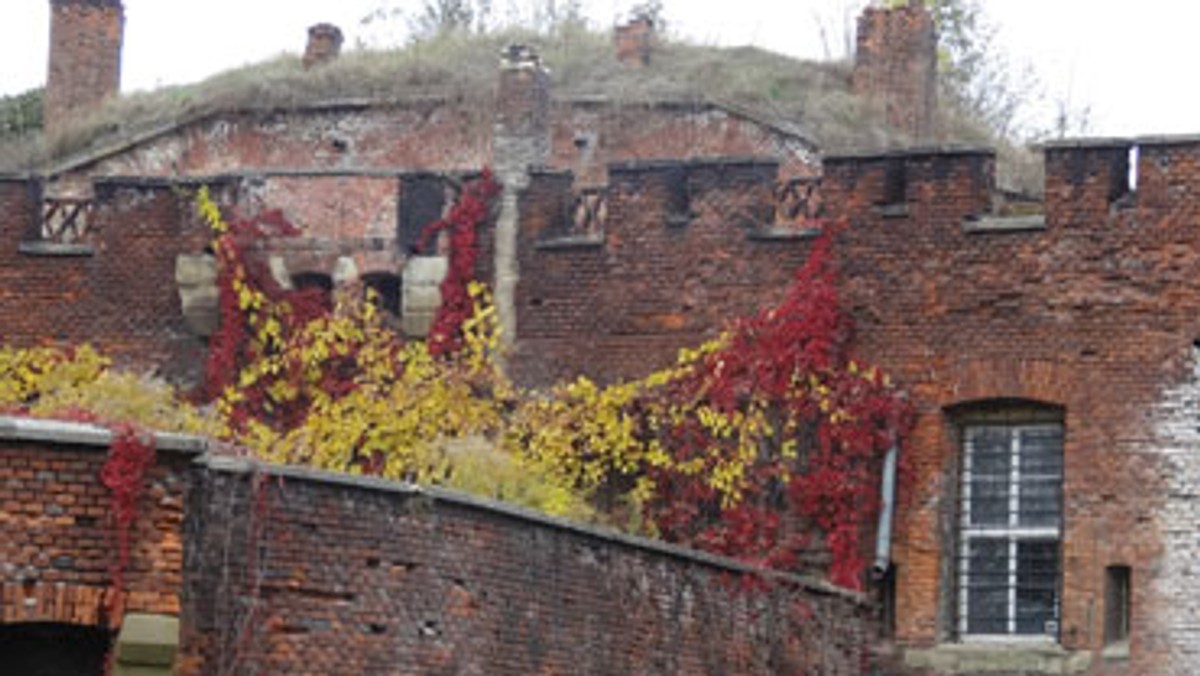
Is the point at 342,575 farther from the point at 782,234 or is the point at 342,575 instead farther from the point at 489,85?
the point at 489,85

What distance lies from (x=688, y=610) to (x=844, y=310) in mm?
5391

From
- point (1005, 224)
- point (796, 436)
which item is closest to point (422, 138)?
point (796, 436)

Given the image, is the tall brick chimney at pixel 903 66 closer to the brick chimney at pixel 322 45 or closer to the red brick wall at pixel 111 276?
the brick chimney at pixel 322 45

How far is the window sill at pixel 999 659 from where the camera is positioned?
25.8m

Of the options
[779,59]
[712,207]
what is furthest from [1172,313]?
[779,59]

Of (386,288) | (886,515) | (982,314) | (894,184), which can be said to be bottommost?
(886,515)

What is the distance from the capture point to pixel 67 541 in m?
17.8

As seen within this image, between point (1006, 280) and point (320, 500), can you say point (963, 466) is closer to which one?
point (1006, 280)

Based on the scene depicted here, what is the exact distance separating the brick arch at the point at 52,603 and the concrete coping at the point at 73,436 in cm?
86

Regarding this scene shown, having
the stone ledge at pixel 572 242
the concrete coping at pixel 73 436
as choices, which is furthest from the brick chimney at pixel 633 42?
the concrete coping at pixel 73 436

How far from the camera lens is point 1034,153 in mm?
37062

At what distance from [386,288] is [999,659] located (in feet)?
25.6

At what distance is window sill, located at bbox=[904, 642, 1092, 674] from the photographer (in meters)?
25.8

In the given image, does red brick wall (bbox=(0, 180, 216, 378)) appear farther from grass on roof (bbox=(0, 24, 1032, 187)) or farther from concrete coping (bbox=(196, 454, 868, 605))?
concrete coping (bbox=(196, 454, 868, 605))
